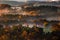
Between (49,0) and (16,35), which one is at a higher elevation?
(49,0)

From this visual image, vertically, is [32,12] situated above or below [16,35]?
above

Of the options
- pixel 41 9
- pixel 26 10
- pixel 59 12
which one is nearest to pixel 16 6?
pixel 26 10

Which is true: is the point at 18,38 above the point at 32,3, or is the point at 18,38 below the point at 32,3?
below

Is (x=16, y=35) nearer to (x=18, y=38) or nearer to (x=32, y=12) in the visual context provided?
(x=18, y=38)

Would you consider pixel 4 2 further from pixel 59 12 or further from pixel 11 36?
pixel 59 12

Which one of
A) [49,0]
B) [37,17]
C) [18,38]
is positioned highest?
[49,0]

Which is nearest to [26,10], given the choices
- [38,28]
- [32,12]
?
[32,12]

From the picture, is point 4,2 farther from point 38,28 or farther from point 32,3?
point 38,28
